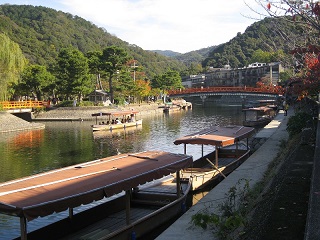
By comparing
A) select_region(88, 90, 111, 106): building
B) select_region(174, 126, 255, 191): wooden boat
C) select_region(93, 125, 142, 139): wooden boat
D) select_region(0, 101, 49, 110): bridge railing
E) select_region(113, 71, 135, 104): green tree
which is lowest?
select_region(93, 125, 142, 139): wooden boat

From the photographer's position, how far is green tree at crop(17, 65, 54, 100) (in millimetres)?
65188

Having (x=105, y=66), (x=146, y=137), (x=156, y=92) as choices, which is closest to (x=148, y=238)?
(x=146, y=137)

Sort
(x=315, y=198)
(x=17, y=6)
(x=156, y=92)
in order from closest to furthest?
(x=315, y=198), (x=156, y=92), (x=17, y=6)

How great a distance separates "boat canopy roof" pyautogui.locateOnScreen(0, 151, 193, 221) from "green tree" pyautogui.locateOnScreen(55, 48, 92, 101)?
51.5 m

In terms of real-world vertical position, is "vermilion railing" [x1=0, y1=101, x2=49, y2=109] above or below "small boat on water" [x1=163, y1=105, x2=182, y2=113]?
above

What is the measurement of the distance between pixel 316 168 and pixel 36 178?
7.64 meters

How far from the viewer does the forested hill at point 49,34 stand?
112312 millimetres

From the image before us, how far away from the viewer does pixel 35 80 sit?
6525 centimetres

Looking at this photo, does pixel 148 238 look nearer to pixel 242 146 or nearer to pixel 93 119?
pixel 242 146

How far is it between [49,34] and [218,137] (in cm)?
12665

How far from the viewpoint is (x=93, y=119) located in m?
60.6

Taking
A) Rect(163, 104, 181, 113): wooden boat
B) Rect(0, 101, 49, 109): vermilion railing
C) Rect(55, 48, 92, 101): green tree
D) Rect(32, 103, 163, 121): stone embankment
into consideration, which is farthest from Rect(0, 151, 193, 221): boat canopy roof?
Rect(163, 104, 181, 113): wooden boat

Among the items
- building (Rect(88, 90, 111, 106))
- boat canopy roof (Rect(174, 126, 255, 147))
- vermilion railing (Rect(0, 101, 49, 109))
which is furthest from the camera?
building (Rect(88, 90, 111, 106))

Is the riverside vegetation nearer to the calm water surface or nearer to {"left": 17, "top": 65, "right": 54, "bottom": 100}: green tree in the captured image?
the calm water surface
